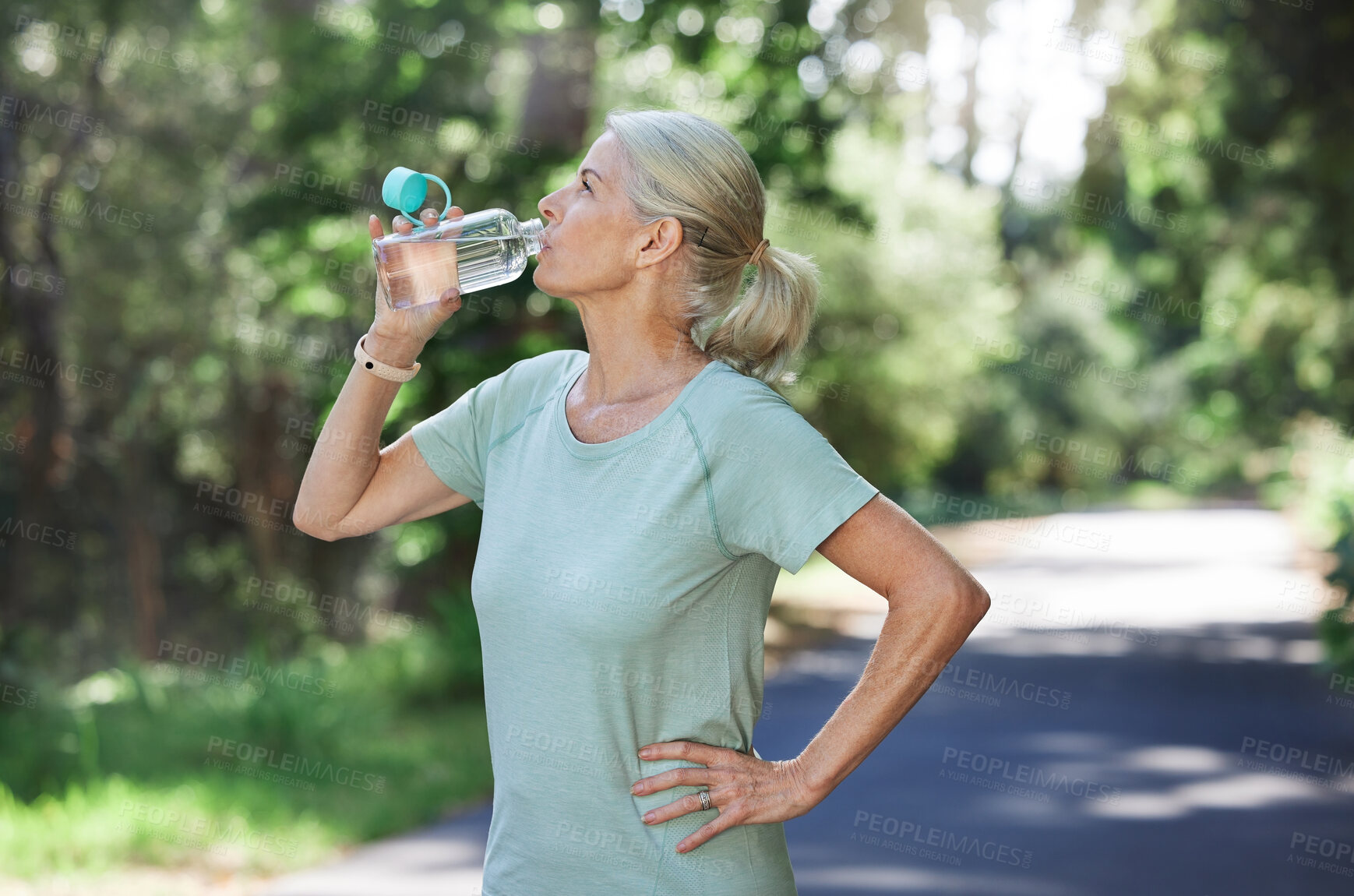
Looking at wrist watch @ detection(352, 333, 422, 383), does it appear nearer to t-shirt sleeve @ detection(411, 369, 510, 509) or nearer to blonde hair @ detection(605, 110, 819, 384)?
t-shirt sleeve @ detection(411, 369, 510, 509)

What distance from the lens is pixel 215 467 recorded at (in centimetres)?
2300

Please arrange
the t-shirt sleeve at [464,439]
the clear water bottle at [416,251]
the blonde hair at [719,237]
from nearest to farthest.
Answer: the blonde hair at [719,237], the clear water bottle at [416,251], the t-shirt sleeve at [464,439]

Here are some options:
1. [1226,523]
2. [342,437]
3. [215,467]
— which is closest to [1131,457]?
[1226,523]

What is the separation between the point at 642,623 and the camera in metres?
2.06

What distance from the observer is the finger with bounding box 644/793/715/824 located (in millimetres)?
2086

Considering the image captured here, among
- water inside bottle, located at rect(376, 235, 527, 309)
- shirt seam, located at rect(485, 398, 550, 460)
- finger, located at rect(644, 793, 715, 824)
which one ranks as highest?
water inside bottle, located at rect(376, 235, 527, 309)

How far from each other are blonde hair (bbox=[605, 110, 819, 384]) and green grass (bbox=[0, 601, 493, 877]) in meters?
4.76

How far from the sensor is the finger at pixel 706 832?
2088 millimetres

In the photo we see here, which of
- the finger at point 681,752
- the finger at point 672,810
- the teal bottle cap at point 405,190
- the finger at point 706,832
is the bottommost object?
the finger at point 706,832

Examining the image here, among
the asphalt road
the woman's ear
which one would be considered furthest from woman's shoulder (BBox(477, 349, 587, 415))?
the asphalt road

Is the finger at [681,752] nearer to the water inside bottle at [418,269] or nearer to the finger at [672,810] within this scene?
the finger at [672,810]

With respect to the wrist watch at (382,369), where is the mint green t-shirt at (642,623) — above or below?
below

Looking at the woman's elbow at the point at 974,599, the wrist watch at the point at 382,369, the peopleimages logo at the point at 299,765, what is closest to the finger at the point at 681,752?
the woman's elbow at the point at 974,599

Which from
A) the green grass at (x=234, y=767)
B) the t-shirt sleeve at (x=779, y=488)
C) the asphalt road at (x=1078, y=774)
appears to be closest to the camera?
the t-shirt sleeve at (x=779, y=488)
